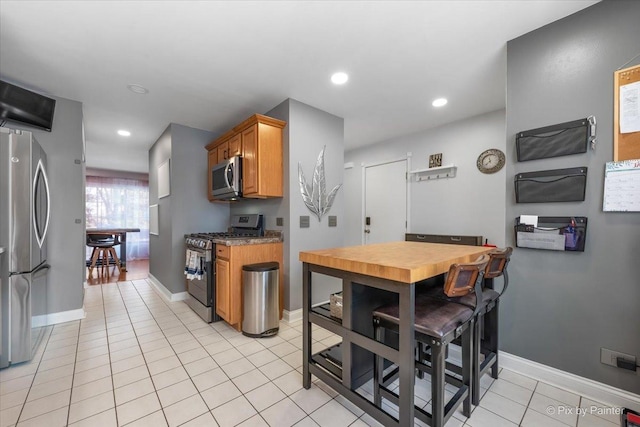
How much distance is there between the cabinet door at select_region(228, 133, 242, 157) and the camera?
3276mm

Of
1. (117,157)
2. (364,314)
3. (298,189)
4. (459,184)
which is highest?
(117,157)

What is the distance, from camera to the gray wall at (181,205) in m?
3.78

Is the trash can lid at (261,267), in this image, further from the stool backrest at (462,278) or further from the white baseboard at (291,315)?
the stool backrest at (462,278)

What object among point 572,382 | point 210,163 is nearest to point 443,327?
point 572,382

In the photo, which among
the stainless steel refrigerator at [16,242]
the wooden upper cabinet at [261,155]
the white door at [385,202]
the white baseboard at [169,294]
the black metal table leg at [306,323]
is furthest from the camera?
the white door at [385,202]

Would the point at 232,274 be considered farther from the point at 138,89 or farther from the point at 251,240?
the point at 138,89

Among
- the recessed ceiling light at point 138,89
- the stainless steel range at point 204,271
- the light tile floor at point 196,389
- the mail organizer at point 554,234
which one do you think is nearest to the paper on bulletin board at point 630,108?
the mail organizer at point 554,234

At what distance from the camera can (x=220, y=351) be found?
234 centimetres

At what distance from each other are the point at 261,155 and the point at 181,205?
1.73 metres

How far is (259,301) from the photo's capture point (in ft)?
8.46

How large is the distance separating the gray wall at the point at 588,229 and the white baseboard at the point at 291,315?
77.7 inches

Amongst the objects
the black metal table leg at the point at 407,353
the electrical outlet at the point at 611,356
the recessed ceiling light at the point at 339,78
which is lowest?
the electrical outlet at the point at 611,356

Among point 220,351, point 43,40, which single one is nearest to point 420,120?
point 220,351

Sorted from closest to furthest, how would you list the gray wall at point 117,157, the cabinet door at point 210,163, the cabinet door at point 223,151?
the cabinet door at point 223,151
the cabinet door at point 210,163
the gray wall at point 117,157
